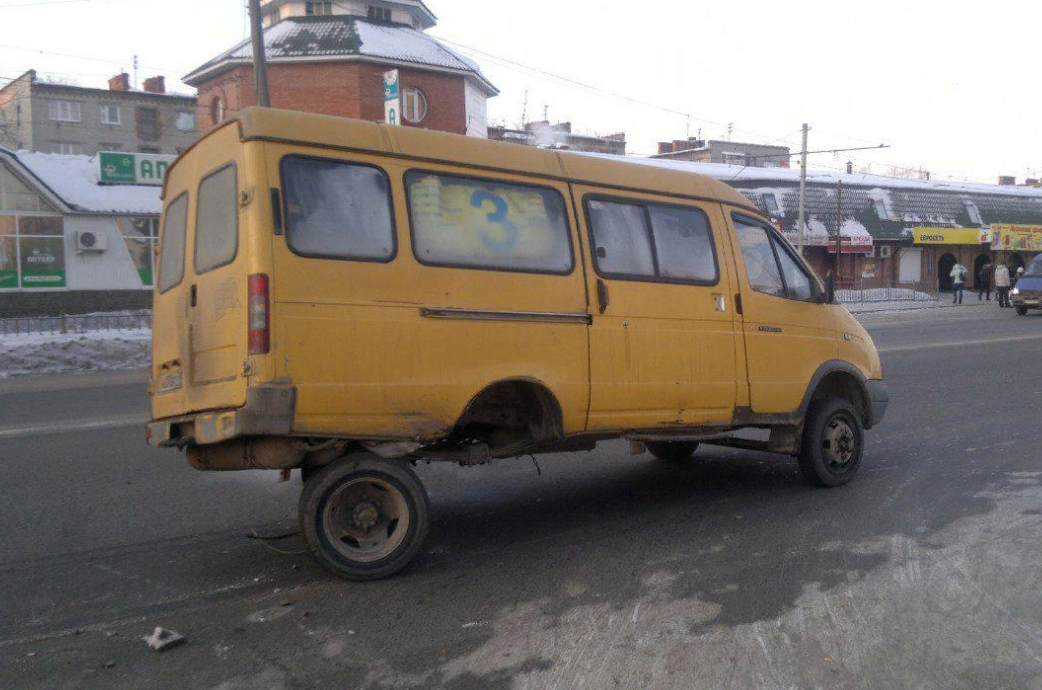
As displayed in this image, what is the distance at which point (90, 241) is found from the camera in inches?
1214

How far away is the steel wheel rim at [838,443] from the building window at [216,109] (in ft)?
110

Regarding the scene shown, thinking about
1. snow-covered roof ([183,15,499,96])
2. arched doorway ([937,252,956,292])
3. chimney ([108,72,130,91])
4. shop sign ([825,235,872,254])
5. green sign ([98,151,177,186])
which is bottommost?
arched doorway ([937,252,956,292])

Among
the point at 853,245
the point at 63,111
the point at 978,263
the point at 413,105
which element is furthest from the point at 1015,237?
the point at 63,111

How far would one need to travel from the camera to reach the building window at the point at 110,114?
206ft

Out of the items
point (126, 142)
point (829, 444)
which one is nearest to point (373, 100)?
point (829, 444)

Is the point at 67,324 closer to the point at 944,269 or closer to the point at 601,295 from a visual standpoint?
the point at 601,295

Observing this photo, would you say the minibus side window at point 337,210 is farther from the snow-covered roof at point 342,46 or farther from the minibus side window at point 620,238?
the snow-covered roof at point 342,46

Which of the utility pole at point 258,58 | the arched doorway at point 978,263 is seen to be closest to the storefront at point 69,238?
the utility pole at point 258,58

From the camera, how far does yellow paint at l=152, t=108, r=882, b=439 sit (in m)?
4.83

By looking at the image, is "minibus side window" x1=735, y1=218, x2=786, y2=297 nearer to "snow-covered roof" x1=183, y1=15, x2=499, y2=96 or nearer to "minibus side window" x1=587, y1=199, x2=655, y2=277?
"minibus side window" x1=587, y1=199, x2=655, y2=277

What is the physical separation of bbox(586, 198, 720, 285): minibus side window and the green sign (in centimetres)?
2511

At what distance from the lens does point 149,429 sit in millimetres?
5676

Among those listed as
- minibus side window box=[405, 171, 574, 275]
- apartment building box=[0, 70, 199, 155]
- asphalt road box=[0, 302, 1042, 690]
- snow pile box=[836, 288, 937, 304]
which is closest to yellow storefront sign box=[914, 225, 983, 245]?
snow pile box=[836, 288, 937, 304]

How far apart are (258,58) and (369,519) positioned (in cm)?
1293
